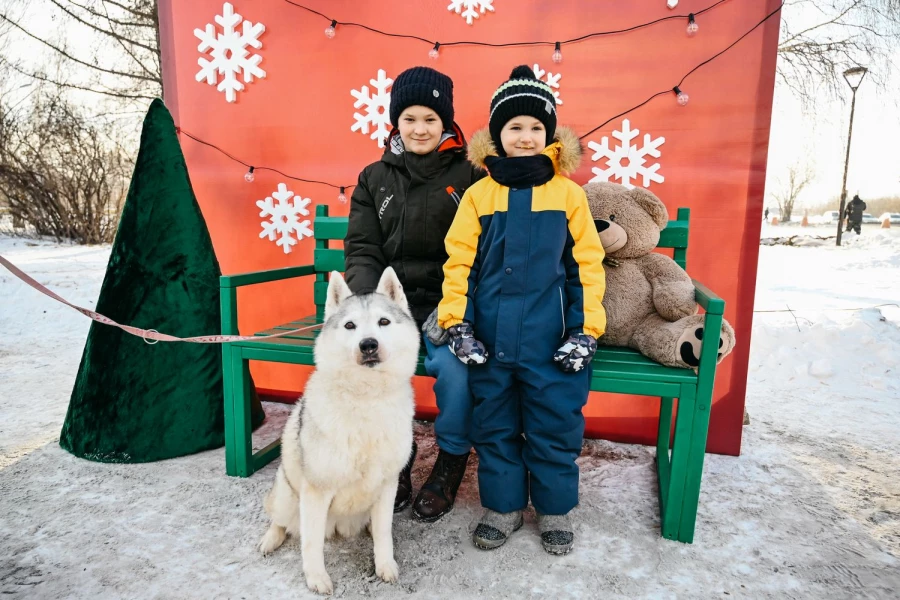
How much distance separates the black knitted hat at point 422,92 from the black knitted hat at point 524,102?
1.14 ft

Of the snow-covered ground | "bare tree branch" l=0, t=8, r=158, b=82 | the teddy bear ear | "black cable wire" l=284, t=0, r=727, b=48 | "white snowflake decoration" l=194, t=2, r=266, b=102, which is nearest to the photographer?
the snow-covered ground

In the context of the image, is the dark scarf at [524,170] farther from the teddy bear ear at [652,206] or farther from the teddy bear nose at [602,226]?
the teddy bear ear at [652,206]

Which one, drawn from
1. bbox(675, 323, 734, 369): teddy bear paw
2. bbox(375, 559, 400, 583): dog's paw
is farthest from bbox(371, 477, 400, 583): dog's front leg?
bbox(675, 323, 734, 369): teddy bear paw

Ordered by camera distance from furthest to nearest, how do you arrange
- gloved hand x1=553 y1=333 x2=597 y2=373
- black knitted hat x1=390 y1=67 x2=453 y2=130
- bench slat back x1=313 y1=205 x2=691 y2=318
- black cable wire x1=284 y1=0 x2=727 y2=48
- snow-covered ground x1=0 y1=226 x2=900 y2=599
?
bench slat back x1=313 y1=205 x2=691 y2=318, black cable wire x1=284 y1=0 x2=727 y2=48, black knitted hat x1=390 y1=67 x2=453 y2=130, gloved hand x1=553 y1=333 x2=597 y2=373, snow-covered ground x1=0 y1=226 x2=900 y2=599

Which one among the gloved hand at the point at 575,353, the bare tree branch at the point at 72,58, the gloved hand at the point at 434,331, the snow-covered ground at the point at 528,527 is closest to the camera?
the snow-covered ground at the point at 528,527

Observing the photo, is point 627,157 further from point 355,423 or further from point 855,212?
point 855,212

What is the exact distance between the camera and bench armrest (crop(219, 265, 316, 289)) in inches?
98.8

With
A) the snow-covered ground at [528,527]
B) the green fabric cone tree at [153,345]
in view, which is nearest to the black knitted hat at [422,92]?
the green fabric cone tree at [153,345]

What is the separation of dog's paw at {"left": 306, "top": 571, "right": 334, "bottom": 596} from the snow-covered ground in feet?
0.12

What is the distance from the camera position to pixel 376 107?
3.17m

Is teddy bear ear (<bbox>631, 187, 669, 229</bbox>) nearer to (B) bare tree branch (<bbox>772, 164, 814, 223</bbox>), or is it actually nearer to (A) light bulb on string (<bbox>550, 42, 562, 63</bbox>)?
(A) light bulb on string (<bbox>550, 42, 562, 63</bbox>)

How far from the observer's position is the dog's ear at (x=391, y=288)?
6.08 ft

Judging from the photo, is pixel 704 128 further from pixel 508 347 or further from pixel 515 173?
pixel 508 347

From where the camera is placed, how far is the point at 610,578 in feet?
6.00
